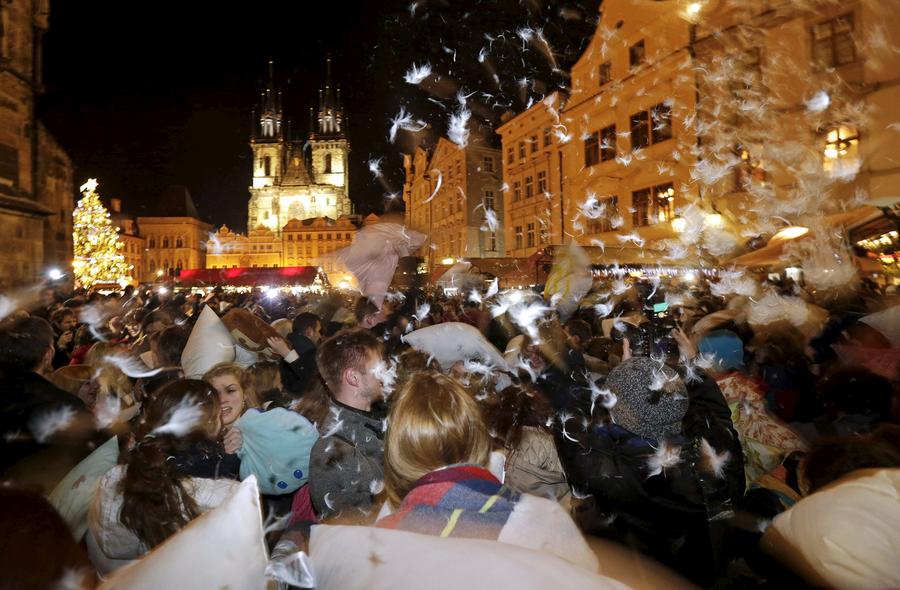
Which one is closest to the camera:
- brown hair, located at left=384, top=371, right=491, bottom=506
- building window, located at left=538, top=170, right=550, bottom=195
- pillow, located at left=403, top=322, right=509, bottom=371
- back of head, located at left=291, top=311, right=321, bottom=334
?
brown hair, located at left=384, top=371, right=491, bottom=506

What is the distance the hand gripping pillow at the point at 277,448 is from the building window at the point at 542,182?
1081 inches

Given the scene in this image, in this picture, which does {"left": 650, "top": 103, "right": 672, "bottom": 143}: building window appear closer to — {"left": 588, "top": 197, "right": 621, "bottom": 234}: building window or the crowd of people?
{"left": 588, "top": 197, "right": 621, "bottom": 234}: building window

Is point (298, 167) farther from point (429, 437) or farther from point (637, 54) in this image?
point (429, 437)

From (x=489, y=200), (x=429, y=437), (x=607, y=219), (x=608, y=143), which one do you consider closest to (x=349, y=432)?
(x=429, y=437)

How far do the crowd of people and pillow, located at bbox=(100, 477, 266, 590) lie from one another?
0.42ft

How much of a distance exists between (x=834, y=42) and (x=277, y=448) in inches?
714

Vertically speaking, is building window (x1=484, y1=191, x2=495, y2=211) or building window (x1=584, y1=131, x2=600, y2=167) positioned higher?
building window (x1=484, y1=191, x2=495, y2=211)

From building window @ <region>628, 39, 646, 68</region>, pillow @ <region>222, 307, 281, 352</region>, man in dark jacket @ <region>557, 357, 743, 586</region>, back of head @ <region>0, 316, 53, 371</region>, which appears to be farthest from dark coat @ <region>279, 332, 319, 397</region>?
building window @ <region>628, 39, 646, 68</region>

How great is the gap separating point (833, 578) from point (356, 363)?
2.06 meters

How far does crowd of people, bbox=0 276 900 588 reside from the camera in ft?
4.52

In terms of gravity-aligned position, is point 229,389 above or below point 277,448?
above

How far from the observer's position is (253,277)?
39.1 meters

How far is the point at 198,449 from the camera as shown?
7.77ft

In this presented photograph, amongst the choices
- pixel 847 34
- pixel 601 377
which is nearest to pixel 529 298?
pixel 601 377
